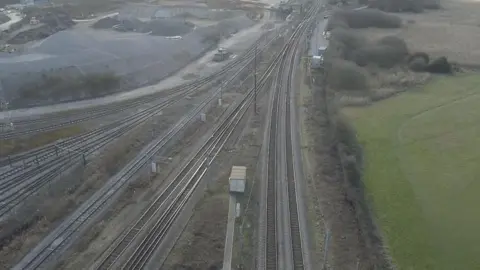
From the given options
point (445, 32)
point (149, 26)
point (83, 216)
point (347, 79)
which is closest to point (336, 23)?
point (445, 32)

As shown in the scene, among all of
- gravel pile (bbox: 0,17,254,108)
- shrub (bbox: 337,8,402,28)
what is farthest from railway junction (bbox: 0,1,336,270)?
shrub (bbox: 337,8,402,28)

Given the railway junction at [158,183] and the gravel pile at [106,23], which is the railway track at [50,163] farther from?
the gravel pile at [106,23]

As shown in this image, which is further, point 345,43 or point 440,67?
point 345,43

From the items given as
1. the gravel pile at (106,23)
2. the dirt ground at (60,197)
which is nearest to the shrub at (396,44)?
the dirt ground at (60,197)

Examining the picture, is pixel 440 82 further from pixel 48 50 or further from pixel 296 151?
pixel 48 50

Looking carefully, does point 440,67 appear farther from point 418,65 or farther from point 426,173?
point 426,173

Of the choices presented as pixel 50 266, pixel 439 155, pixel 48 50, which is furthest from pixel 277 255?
pixel 48 50

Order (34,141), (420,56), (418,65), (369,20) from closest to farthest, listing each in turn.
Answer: (34,141), (418,65), (420,56), (369,20)
